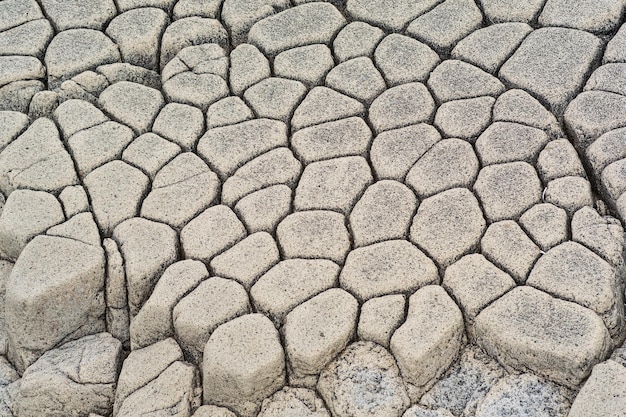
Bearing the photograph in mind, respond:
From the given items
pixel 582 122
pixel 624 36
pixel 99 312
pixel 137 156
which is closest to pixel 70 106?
pixel 137 156

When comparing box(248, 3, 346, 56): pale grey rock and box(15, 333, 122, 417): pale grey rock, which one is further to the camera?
box(248, 3, 346, 56): pale grey rock

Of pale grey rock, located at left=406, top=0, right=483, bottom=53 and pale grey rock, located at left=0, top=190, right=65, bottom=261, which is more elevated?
pale grey rock, located at left=406, top=0, right=483, bottom=53

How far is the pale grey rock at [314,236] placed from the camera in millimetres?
2469

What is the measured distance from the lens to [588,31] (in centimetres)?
297

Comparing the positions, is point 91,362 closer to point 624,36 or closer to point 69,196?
point 69,196

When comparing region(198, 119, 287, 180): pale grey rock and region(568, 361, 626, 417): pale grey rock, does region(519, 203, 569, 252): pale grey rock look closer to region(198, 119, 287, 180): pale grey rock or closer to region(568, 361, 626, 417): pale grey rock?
region(568, 361, 626, 417): pale grey rock

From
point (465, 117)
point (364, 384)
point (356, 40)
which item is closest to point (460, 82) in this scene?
point (465, 117)

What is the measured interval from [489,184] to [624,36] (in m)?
0.78

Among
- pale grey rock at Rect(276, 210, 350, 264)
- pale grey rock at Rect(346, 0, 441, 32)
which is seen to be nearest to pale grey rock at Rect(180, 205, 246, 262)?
pale grey rock at Rect(276, 210, 350, 264)

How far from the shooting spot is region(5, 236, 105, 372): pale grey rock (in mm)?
2465

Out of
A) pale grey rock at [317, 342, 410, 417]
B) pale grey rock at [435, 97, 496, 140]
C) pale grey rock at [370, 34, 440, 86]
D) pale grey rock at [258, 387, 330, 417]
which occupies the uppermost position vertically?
pale grey rock at [370, 34, 440, 86]

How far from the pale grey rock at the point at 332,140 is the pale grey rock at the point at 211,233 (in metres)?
0.31

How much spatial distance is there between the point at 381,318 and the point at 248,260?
40 cm

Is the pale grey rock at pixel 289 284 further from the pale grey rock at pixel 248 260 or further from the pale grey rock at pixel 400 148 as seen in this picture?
the pale grey rock at pixel 400 148
